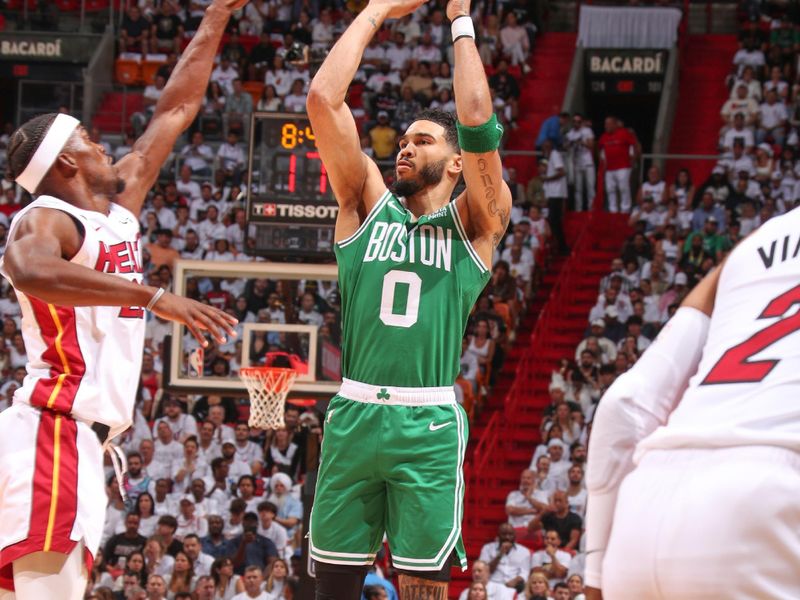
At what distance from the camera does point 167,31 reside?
2261 cm

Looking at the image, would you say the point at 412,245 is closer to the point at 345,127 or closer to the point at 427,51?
the point at 345,127

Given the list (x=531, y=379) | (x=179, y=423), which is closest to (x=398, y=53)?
(x=531, y=379)

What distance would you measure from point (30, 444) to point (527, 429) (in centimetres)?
1140

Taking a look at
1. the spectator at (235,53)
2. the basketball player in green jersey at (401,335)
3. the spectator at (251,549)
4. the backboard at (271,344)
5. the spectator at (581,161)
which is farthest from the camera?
the spectator at (235,53)

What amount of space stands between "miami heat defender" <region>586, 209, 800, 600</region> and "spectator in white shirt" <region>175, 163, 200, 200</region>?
16.5m

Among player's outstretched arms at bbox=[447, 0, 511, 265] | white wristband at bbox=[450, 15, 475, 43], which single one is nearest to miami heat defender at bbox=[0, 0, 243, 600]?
player's outstretched arms at bbox=[447, 0, 511, 265]

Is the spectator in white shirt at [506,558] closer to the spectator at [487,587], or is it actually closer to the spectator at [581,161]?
the spectator at [487,587]

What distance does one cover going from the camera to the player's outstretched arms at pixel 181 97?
19.0ft

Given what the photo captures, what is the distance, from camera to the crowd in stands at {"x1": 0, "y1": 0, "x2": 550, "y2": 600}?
12.1 metres

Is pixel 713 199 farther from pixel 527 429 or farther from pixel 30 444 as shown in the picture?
pixel 30 444

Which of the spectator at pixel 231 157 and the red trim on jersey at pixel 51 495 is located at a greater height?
the spectator at pixel 231 157

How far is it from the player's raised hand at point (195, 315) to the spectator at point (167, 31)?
61.2ft

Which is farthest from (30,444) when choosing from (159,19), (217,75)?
(159,19)

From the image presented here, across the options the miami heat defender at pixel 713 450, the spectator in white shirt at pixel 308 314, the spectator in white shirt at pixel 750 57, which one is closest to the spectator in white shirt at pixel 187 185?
the spectator in white shirt at pixel 308 314
